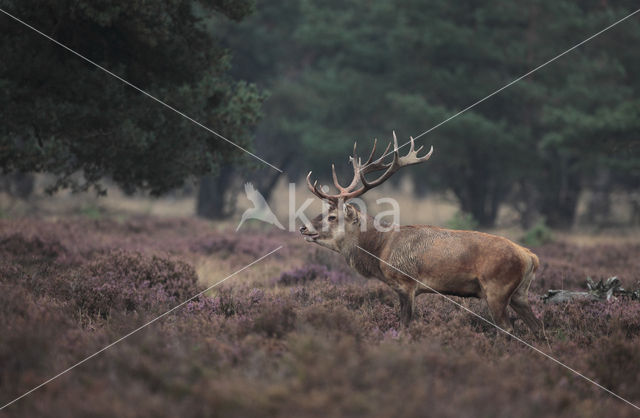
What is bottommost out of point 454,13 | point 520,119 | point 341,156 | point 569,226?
point 569,226

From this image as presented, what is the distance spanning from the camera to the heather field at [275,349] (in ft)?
11.7

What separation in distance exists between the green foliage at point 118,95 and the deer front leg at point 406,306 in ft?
14.2

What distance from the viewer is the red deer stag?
6.11m

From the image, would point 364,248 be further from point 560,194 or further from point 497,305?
point 560,194

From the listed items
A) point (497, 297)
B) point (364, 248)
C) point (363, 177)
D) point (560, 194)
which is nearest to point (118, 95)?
point (363, 177)

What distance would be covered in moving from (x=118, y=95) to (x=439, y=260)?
5.37m

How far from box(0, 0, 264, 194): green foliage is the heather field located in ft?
5.13

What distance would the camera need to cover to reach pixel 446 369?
449cm

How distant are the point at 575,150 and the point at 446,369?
13.5m

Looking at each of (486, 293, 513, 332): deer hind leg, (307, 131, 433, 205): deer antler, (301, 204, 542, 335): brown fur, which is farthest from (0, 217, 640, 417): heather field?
(307, 131, 433, 205): deer antler

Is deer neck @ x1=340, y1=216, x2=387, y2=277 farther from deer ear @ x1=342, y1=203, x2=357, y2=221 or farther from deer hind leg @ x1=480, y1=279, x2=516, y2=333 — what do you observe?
deer hind leg @ x1=480, y1=279, x2=516, y2=333

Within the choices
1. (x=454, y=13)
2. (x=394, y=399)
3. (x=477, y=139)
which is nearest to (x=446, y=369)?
(x=394, y=399)

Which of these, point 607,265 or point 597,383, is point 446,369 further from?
point 607,265

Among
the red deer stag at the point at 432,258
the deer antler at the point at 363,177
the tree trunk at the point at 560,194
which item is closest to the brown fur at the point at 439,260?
the red deer stag at the point at 432,258
